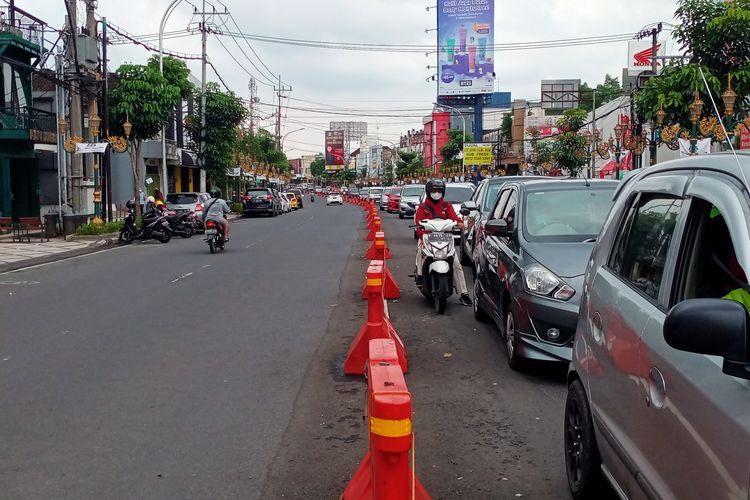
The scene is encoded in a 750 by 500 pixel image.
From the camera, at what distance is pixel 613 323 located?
3.69 meters

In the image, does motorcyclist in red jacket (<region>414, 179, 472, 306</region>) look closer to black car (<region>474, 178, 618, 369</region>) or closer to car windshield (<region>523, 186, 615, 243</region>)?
black car (<region>474, 178, 618, 369</region>)

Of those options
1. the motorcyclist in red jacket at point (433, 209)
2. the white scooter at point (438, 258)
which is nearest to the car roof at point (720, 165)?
the white scooter at point (438, 258)

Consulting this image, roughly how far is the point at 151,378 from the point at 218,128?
3912 centimetres

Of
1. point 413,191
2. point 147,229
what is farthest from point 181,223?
point 413,191

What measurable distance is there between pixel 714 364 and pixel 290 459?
122 inches

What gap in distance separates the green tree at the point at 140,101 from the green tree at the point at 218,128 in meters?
12.7

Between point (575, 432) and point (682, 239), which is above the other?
point (682, 239)

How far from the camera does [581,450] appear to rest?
4.16 meters

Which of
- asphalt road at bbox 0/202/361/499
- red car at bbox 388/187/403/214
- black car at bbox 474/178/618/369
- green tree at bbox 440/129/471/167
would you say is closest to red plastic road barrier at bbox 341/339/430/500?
asphalt road at bbox 0/202/361/499

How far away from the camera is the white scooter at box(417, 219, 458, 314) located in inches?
400

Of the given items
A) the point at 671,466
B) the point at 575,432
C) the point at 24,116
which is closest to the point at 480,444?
the point at 575,432

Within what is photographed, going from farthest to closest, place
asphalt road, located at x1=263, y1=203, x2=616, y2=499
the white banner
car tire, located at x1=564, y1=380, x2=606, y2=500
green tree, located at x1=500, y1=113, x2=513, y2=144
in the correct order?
green tree, located at x1=500, y1=113, x2=513, y2=144 < the white banner < asphalt road, located at x1=263, y1=203, x2=616, y2=499 < car tire, located at x1=564, y1=380, x2=606, y2=500

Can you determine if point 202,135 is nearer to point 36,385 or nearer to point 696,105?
point 696,105

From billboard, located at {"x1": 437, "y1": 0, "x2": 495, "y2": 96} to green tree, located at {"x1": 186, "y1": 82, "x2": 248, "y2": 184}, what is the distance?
1346 inches
